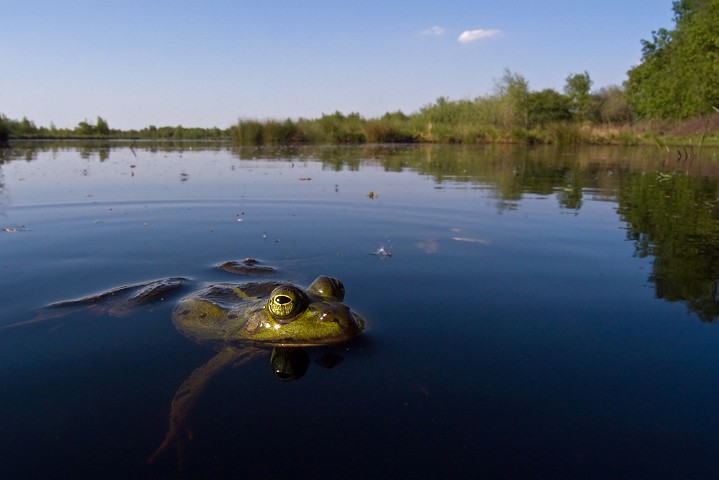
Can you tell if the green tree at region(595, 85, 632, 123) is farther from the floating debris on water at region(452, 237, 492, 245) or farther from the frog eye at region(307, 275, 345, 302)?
the frog eye at region(307, 275, 345, 302)

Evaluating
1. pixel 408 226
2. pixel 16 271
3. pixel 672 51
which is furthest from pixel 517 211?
pixel 672 51

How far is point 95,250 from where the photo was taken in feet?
19.0

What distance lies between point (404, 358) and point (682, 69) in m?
53.5

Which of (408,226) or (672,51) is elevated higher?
(672,51)

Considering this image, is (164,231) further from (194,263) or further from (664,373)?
(664,373)

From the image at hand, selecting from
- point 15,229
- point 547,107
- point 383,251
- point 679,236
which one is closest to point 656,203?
point 679,236

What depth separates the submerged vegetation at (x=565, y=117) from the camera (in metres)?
40.8

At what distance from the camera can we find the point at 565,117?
194 ft

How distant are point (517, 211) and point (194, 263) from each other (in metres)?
5.46

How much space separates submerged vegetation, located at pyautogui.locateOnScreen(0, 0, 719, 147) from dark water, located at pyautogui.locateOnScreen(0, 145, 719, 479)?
35.3m

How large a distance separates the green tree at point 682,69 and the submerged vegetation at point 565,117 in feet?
0.26

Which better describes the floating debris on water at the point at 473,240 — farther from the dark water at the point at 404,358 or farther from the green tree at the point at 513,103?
the green tree at the point at 513,103

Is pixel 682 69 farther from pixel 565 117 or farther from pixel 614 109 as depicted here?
pixel 614 109

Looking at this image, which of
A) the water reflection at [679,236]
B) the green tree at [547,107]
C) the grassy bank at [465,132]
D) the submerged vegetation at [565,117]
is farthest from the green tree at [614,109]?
the water reflection at [679,236]
